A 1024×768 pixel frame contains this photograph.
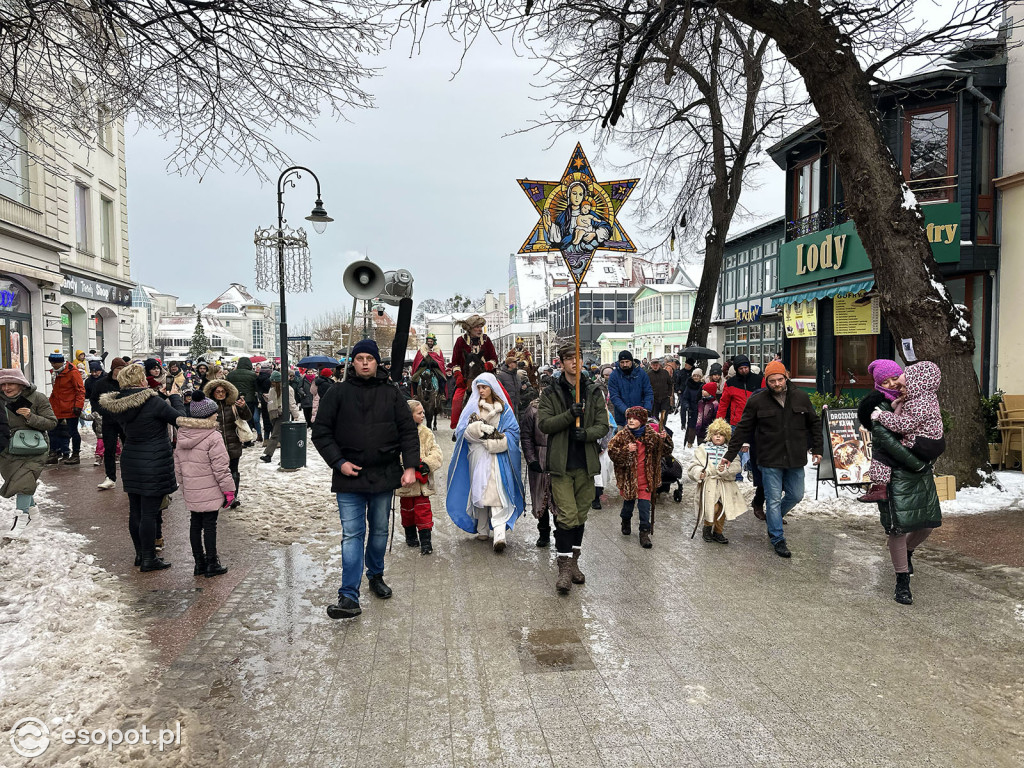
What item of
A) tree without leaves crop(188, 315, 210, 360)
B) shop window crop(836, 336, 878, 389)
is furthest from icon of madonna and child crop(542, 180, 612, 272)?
tree without leaves crop(188, 315, 210, 360)

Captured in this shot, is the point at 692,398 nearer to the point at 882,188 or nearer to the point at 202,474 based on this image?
the point at 882,188

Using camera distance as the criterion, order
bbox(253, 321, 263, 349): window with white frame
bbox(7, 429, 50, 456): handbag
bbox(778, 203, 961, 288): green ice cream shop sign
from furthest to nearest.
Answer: bbox(253, 321, 263, 349): window with white frame
bbox(778, 203, 961, 288): green ice cream shop sign
bbox(7, 429, 50, 456): handbag

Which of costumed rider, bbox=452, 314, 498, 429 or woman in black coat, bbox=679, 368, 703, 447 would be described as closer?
costumed rider, bbox=452, 314, 498, 429

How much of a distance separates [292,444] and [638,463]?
686 centimetres

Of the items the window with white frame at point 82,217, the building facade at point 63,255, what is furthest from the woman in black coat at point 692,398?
the window with white frame at point 82,217

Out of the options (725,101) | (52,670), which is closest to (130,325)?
(725,101)

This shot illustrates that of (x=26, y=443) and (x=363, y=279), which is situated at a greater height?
(x=363, y=279)

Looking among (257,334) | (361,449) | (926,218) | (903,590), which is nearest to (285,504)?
(361,449)

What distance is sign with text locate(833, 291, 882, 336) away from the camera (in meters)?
16.8

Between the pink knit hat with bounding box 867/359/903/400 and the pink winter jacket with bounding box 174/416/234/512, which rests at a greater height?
the pink knit hat with bounding box 867/359/903/400

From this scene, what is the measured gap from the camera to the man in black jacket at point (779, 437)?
6.71 m

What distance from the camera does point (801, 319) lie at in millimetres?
19578

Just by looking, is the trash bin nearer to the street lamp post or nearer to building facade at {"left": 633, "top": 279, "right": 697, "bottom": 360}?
the street lamp post
